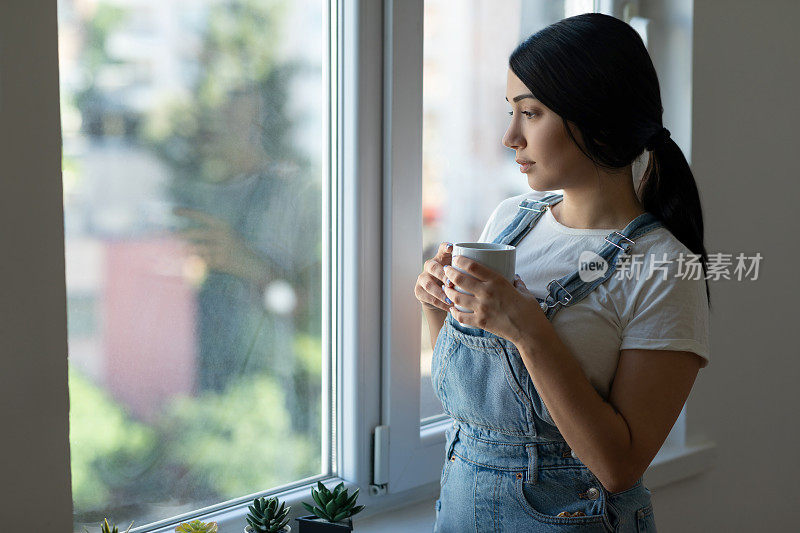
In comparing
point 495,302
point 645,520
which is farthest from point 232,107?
point 645,520

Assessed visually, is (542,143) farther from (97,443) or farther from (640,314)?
(97,443)

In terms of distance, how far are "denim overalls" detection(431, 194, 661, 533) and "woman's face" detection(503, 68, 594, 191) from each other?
0.11 meters

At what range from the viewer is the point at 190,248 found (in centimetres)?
128

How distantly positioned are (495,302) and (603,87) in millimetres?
350

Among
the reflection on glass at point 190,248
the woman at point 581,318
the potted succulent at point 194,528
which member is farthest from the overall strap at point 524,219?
the potted succulent at point 194,528

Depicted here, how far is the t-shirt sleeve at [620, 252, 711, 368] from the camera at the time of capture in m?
1.07

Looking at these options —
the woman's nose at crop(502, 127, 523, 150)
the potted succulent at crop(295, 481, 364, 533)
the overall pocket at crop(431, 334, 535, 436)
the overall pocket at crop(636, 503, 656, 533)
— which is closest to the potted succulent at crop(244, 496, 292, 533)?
the potted succulent at crop(295, 481, 364, 533)

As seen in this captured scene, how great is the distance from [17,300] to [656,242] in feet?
2.86

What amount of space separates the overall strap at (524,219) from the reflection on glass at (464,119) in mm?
228

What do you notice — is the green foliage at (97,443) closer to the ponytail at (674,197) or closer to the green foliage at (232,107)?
the green foliage at (232,107)

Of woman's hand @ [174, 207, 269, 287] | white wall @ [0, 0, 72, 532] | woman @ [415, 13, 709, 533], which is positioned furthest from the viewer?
woman's hand @ [174, 207, 269, 287]

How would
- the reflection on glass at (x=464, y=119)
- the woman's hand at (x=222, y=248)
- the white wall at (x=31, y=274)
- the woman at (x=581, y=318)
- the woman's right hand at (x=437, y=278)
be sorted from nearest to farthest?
the white wall at (x=31, y=274) < the woman at (x=581, y=318) < the woman's right hand at (x=437, y=278) < the woman's hand at (x=222, y=248) < the reflection on glass at (x=464, y=119)

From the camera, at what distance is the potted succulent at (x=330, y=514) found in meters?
1.15

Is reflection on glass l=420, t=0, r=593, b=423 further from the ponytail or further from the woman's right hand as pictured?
the ponytail
